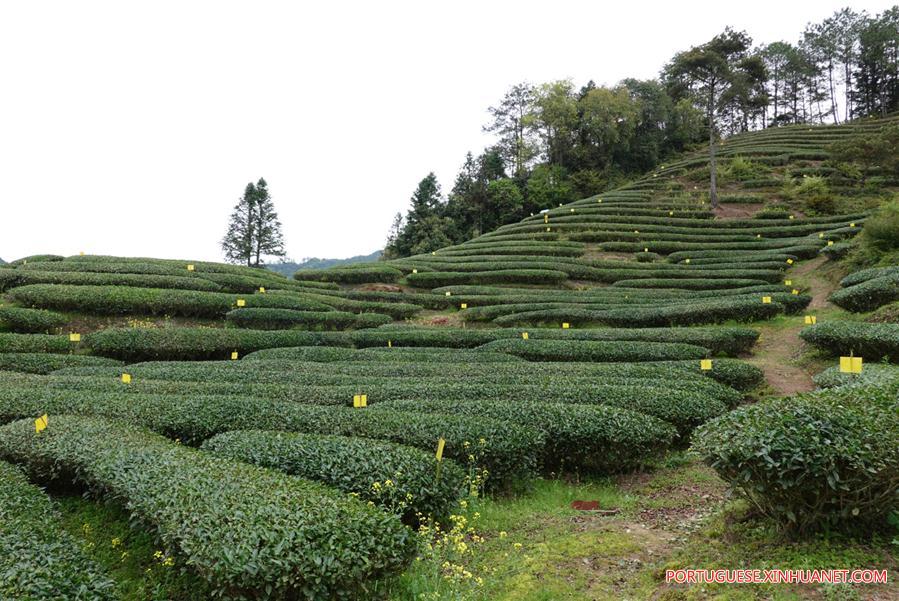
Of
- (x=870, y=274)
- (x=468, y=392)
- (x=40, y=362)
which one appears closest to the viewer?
(x=468, y=392)

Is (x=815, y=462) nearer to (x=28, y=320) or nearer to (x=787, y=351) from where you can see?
(x=787, y=351)

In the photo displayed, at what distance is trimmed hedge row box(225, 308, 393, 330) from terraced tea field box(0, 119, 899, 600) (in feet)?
0.44

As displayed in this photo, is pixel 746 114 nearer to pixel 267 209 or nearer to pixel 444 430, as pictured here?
pixel 267 209

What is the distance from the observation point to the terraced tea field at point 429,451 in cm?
411

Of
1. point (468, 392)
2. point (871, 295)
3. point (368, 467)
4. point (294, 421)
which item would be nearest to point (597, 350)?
point (468, 392)

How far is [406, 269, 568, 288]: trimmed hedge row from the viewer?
2755 cm

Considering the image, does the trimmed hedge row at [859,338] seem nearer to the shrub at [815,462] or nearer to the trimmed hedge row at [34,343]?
the shrub at [815,462]

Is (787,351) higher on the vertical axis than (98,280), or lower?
lower

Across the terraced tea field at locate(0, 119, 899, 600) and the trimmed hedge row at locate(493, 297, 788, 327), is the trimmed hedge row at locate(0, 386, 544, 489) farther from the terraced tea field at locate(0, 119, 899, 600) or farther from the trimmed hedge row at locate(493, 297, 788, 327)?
the trimmed hedge row at locate(493, 297, 788, 327)

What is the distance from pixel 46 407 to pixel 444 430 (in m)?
7.16

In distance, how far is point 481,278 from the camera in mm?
28312

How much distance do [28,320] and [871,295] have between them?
27241mm

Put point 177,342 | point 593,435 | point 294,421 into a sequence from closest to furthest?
point 593,435
point 294,421
point 177,342

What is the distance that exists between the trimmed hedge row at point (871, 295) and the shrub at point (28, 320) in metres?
26.5
